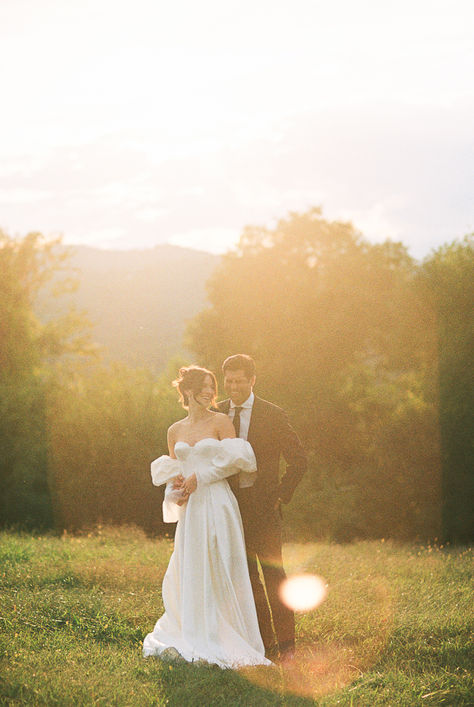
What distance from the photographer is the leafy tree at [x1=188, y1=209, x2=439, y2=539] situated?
59.5ft

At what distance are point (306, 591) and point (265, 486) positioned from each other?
2501mm

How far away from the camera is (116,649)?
5.60 m

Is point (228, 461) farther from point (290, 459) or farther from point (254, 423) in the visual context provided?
point (290, 459)

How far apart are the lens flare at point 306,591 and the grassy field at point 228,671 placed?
0.43 ft

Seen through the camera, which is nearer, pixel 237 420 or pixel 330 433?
pixel 237 420

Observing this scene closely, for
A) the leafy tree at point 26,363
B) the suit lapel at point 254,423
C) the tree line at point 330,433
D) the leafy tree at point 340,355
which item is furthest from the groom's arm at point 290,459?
the leafy tree at point 26,363

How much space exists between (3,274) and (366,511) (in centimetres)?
2123

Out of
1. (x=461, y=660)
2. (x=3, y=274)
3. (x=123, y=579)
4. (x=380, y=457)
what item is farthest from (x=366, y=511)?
(x=3, y=274)

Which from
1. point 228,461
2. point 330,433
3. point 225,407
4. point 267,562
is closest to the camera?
point 228,461

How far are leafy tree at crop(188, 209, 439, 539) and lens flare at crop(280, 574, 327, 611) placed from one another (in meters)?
9.65

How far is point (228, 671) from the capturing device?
190 inches

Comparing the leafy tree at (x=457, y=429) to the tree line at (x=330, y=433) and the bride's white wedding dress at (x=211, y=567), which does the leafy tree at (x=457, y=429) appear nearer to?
the tree line at (x=330, y=433)

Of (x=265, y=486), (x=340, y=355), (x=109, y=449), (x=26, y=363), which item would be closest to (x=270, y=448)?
(x=265, y=486)

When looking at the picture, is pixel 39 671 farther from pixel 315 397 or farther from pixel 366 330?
pixel 366 330
